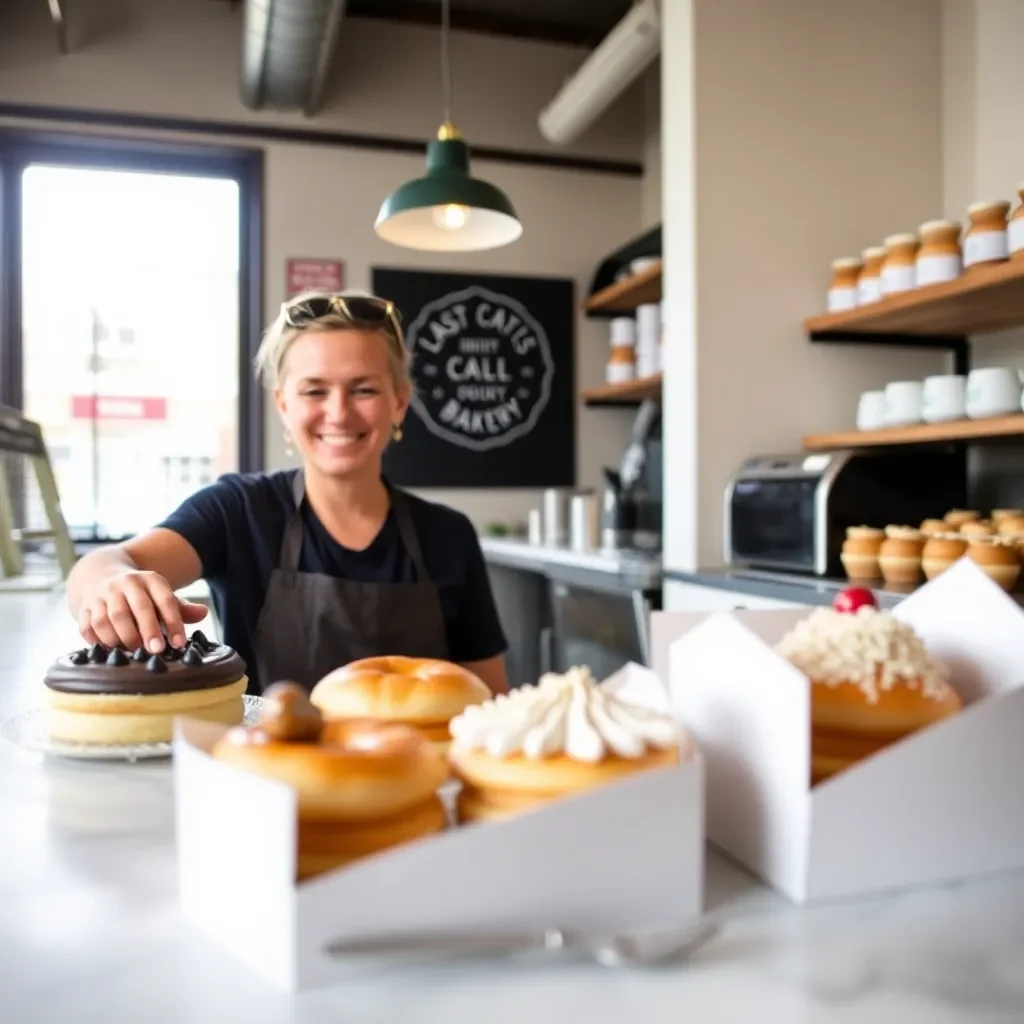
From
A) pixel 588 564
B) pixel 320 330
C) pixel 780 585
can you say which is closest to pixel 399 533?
pixel 320 330

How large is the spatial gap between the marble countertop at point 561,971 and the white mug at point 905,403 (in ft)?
6.91

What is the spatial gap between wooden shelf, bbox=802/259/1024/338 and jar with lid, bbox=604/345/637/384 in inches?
51.7

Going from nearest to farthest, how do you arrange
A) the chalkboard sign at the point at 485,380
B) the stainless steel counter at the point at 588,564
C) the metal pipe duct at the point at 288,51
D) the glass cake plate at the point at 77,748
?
the glass cake plate at the point at 77,748 < the stainless steel counter at the point at 588,564 < the metal pipe duct at the point at 288,51 < the chalkboard sign at the point at 485,380

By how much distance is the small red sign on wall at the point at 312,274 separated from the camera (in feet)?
14.2

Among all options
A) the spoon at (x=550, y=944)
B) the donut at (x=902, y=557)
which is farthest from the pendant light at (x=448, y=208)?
the spoon at (x=550, y=944)

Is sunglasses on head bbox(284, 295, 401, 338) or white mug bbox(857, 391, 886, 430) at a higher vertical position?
sunglasses on head bbox(284, 295, 401, 338)

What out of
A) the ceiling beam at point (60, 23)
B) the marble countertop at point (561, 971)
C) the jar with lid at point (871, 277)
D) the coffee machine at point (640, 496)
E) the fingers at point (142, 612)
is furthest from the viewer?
the ceiling beam at point (60, 23)

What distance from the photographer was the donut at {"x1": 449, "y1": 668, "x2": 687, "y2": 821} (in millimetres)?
574

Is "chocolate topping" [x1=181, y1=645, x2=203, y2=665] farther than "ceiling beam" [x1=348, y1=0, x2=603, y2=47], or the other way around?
"ceiling beam" [x1=348, y1=0, x2=603, y2=47]

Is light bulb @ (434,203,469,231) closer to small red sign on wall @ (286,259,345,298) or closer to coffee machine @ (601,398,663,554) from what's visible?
coffee machine @ (601,398,663,554)

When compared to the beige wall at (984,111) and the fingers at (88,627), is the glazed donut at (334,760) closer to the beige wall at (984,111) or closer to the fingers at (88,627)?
the fingers at (88,627)

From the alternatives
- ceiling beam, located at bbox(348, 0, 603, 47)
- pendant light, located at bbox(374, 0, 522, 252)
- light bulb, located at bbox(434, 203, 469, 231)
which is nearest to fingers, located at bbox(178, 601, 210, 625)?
pendant light, located at bbox(374, 0, 522, 252)

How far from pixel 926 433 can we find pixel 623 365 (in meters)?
1.94

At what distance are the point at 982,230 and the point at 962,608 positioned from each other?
1913 mm
